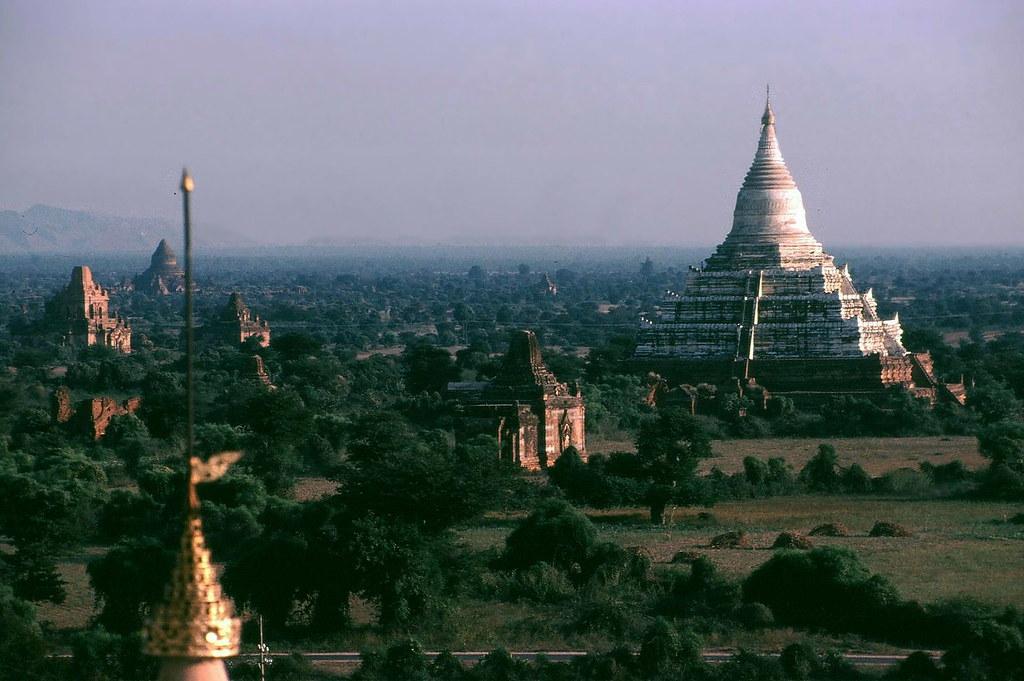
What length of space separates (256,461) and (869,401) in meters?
25.7

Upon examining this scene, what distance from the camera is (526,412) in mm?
55094

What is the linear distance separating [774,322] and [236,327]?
44517mm

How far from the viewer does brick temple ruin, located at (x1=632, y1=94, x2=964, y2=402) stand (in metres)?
76.8

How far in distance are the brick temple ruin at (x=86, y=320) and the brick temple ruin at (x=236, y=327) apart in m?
4.81

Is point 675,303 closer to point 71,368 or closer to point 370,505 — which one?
point 71,368

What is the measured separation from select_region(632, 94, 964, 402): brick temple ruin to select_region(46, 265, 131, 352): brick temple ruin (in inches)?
1637

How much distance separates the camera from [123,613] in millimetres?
31609

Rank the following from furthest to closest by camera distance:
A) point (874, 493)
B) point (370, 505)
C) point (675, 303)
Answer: point (675, 303), point (874, 493), point (370, 505)

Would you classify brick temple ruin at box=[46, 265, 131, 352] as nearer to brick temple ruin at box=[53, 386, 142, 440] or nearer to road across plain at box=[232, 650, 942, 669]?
brick temple ruin at box=[53, 386, 142, 440]

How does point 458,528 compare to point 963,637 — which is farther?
point 458,528

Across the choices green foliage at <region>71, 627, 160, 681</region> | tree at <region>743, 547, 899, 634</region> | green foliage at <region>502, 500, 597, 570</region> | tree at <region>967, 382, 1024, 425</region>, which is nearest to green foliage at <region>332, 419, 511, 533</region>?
green foliage at <region>502, 500, 597, 570</region>

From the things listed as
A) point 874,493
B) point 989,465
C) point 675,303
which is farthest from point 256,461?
point 675,303

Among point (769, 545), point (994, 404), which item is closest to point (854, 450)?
point (994, 404)

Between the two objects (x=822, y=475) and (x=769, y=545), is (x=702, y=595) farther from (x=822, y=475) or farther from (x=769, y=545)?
(x=822, y=475)
